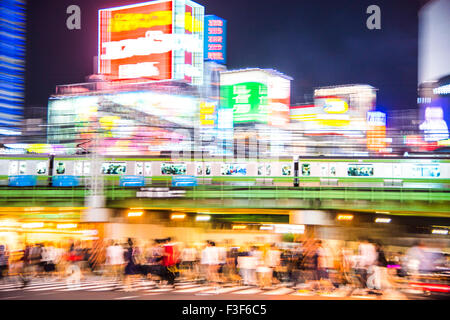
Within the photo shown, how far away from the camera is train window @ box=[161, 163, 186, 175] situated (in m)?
32.2

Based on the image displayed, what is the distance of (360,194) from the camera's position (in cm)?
2270

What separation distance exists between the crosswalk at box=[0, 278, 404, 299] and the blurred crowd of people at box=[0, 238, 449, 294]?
188 mm

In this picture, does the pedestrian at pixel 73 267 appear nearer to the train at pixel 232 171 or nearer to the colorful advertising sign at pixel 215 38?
the train at pixel 232 171

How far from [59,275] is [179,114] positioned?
56289mm

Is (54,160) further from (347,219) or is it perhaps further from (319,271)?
(319,271)

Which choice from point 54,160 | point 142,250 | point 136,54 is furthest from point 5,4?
point 142,250

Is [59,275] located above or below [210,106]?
below

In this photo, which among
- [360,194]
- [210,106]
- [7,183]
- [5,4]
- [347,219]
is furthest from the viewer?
[210,106]

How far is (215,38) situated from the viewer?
80562mm

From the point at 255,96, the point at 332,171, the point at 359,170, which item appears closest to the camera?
the point at 359,170

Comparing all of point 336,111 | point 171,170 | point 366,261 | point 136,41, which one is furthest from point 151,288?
point 336,111

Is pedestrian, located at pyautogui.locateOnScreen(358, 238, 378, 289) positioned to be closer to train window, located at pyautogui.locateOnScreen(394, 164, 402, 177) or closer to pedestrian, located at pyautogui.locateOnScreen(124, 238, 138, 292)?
pedestrian, located at pyautogui.locateOnScreen(124, 238, 138, 292)

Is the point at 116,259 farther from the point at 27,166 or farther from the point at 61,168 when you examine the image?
the point at 27,166

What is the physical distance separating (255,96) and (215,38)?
41.3 feet
